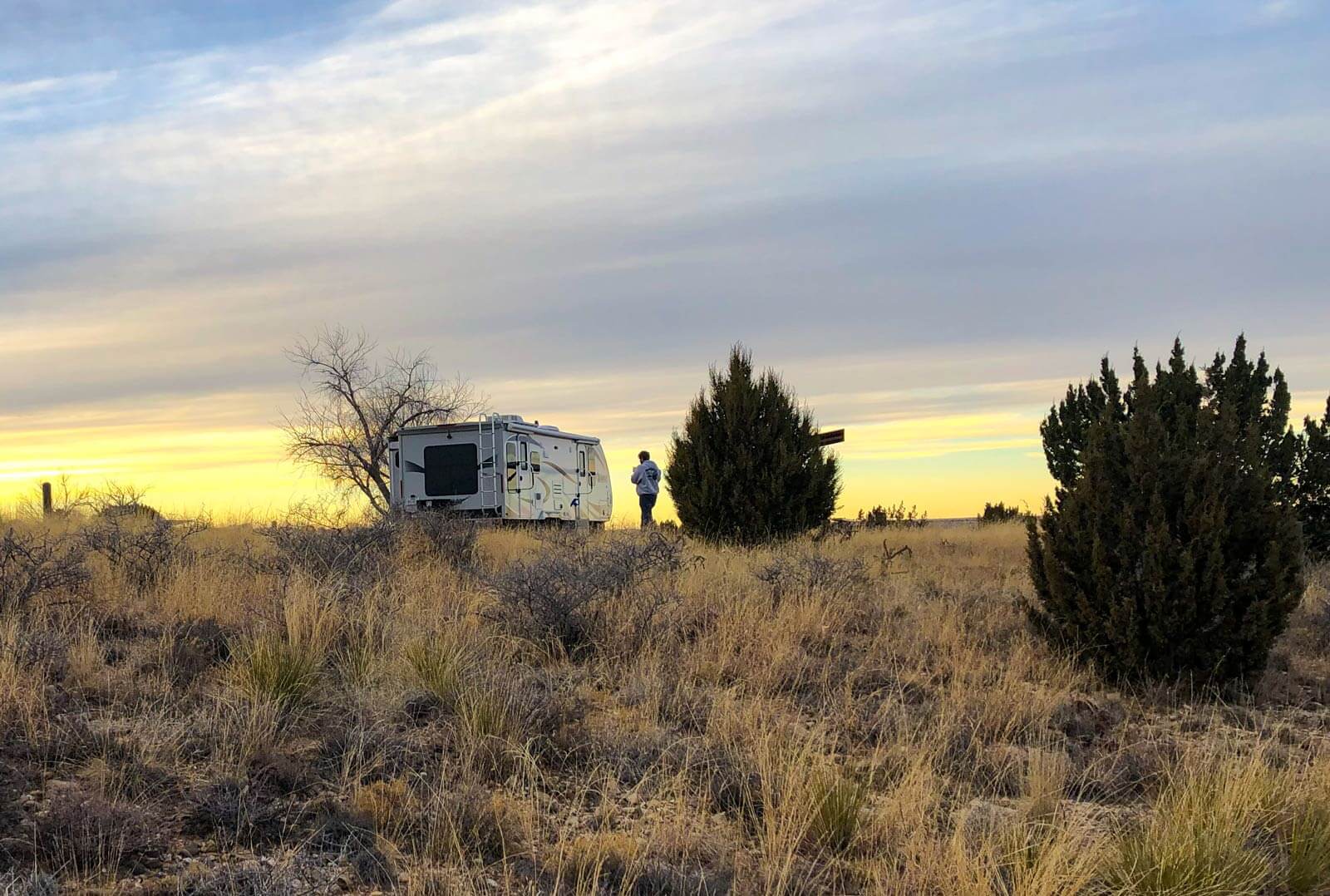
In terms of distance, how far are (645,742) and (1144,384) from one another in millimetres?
4902

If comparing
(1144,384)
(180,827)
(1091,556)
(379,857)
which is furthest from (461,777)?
(1144,384)

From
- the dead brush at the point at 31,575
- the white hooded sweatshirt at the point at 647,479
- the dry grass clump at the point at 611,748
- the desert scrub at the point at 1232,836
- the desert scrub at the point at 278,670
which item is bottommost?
the desert scrub at the point at 1232,836

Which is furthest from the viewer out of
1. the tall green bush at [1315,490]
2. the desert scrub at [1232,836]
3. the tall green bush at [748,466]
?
Answer: the tall green bush at [748,466]

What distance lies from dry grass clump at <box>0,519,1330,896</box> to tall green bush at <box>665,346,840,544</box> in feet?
25.1

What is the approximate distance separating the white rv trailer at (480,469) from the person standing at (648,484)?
6.67 feet

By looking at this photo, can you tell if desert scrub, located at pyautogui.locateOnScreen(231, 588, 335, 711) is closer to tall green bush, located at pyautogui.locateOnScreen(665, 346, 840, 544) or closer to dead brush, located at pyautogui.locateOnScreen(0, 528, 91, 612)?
dead brush, located at pyautogui.locateOnScreen(0, 528, 91, 612)

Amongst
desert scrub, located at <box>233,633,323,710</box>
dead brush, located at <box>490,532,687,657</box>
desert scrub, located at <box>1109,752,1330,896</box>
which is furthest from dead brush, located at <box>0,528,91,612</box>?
desert scrub, located at <box>1109,752,1330,896</box>

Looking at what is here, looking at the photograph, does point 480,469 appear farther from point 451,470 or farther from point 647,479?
point 647,479

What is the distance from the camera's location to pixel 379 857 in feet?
14.5

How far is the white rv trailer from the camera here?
68.5 feet

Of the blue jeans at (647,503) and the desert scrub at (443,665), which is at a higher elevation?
the blue jeans at (647,503)

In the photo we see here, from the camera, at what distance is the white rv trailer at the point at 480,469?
68.5 feet

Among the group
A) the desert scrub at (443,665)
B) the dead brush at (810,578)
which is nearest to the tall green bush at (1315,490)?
the dead brush at (810,578)

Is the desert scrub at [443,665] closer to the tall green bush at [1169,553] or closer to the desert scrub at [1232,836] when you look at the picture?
the desert scrub at [1232,836]
